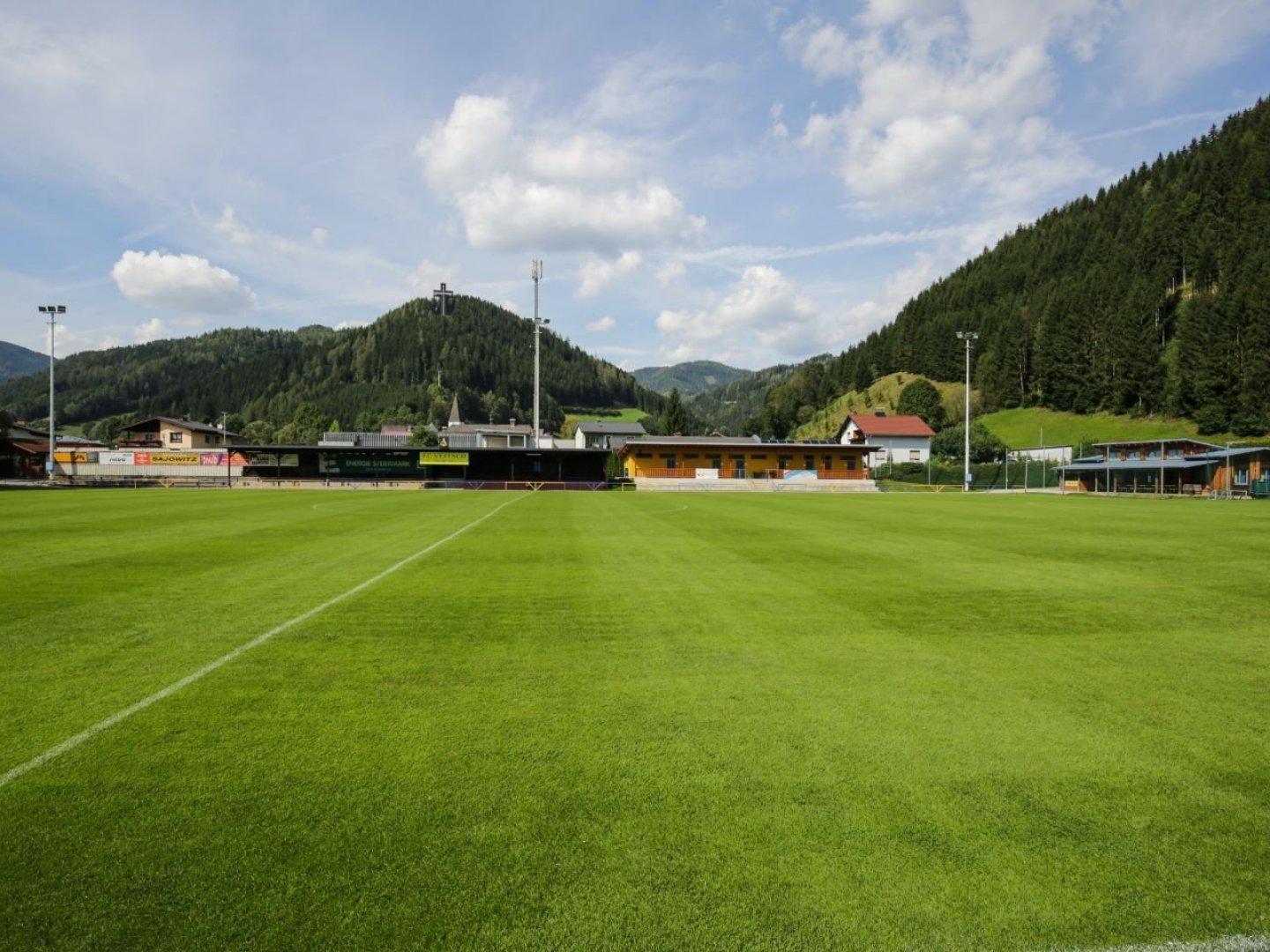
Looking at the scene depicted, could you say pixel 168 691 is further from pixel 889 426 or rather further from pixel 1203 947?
pixel 889 426

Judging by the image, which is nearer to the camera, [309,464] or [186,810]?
[186,810]

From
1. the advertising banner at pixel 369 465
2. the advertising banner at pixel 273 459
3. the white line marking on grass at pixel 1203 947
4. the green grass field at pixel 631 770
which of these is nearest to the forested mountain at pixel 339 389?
the advertising banner at pixel 273 459

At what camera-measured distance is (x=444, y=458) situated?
68.9 m

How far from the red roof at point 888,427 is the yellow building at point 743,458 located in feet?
138

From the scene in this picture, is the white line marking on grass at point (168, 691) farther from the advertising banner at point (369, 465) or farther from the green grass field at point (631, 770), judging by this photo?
the advertising banner at point (369, 465)

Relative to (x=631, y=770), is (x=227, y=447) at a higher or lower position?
higher

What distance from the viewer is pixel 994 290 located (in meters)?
153

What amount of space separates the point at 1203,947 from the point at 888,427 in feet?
383

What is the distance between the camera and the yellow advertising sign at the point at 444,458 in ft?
225

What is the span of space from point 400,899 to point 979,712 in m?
4.24

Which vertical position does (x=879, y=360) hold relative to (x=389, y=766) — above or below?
above

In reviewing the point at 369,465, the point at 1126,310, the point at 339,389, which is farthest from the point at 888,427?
the point at 339,389

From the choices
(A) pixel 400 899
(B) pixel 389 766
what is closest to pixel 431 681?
(B) pixel 389 766

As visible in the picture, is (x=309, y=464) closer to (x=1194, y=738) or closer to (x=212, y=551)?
(x=212, y=551)
